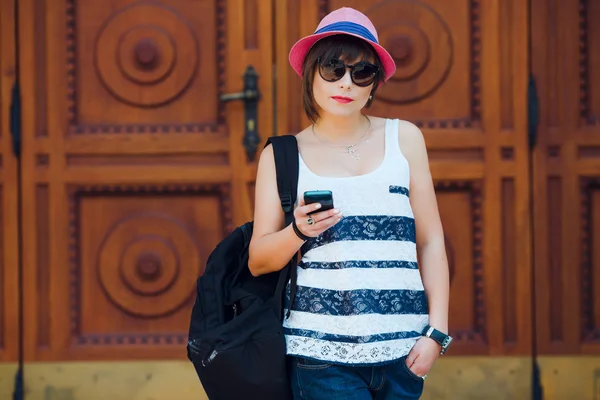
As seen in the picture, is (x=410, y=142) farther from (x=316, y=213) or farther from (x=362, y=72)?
(x=316, y=213)

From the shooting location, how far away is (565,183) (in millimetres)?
4234

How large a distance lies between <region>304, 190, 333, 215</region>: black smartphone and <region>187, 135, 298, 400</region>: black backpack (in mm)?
224

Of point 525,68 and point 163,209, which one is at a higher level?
point 525,68

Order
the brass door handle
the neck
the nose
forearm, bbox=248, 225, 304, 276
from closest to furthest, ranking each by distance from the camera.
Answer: forearm, bbox=248, 225, 304, 276 → the nose → the neck → the brass door handle

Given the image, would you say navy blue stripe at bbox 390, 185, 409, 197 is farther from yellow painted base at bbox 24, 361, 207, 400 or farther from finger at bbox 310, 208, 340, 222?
yellow painted base at bbox 24, 361, 207, 400

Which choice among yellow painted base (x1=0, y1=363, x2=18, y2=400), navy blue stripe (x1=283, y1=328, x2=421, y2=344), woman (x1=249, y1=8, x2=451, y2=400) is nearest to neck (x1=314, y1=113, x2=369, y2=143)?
woman (x1=249, y1=8, x2=451, y2=400)

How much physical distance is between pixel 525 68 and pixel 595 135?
0.43m

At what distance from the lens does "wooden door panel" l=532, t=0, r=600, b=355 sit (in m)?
4.23

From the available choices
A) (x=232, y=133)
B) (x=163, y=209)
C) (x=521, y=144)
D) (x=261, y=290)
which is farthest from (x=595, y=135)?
(x=261, y=290)

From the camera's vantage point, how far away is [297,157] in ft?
8.47

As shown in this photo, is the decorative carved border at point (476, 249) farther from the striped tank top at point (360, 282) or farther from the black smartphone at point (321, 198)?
the black smartphone at point (321, 198)

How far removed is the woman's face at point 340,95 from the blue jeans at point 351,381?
2.22ft

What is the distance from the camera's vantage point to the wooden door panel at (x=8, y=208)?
430 centimetres

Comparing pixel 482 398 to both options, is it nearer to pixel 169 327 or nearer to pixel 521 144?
pixel 521 144
